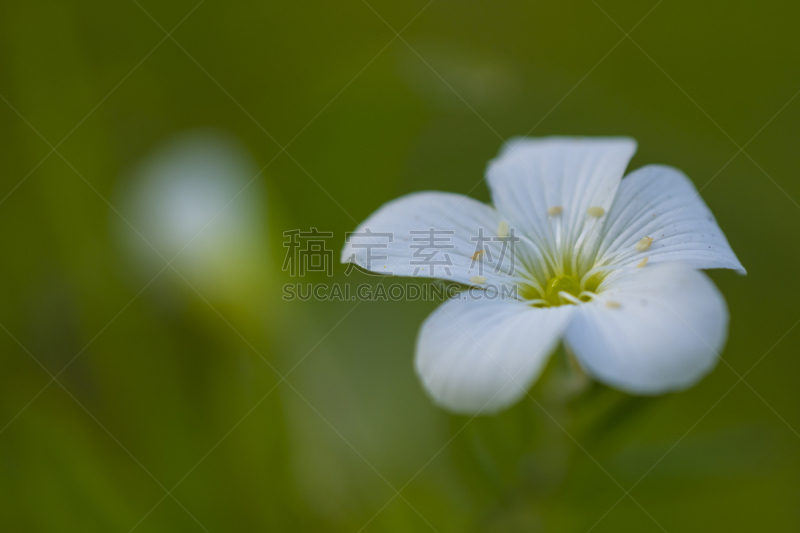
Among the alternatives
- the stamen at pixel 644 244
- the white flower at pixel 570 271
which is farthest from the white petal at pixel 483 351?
the stamen at pixel 644 244

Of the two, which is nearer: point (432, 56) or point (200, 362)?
point (200, 362)

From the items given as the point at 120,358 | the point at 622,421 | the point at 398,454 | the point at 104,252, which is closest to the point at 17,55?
the point at 104,252

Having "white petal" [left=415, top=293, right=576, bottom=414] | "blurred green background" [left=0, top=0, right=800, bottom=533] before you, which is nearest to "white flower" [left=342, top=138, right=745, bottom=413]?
"white petal" [left=415, top=293, right=576, bottom=414]

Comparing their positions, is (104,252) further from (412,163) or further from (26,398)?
(412,163)

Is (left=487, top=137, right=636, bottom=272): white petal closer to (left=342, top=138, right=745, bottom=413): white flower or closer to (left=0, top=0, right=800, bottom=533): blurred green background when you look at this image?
(left=342, top=138, right=745, bottom=413): white flower

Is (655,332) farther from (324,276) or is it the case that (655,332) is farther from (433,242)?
(324,276)

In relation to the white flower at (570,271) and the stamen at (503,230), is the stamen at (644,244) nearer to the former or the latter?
the white flower at (570,271)

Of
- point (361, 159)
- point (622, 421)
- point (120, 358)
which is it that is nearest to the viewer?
point (622, 421)
